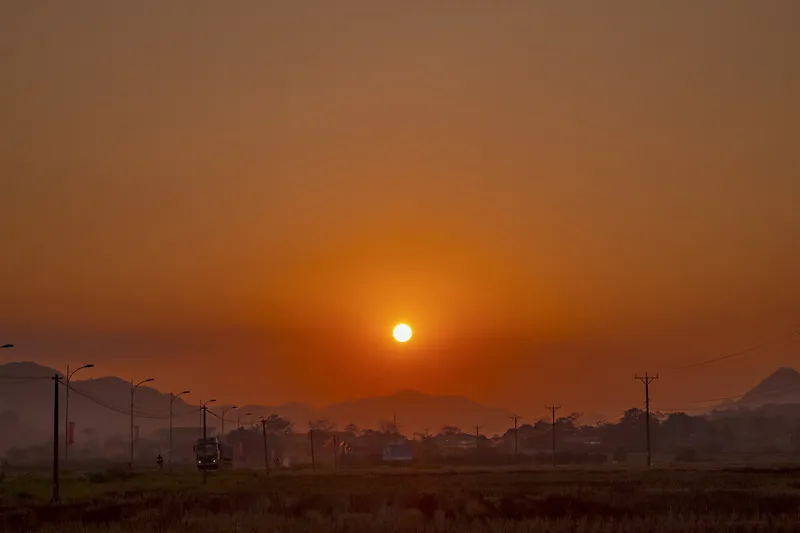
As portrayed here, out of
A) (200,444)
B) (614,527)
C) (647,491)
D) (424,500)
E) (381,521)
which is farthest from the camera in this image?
(200,444)

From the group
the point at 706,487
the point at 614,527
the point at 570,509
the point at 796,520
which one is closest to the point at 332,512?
the point at 570,509

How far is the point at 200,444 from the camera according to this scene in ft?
463

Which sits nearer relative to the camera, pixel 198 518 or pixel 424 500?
pixel 198 518

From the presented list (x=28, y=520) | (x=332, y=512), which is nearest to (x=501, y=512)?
(x=332, y=512)

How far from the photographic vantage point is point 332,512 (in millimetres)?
57438

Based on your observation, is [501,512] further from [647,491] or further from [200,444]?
[200,444]

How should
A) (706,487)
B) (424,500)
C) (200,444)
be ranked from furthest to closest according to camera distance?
(200,444) → (706,487) → (424,500)

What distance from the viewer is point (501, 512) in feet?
185

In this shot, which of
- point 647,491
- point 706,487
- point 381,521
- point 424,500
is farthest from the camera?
point 706,487

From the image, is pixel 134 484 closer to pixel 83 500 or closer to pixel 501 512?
pixel 83 500

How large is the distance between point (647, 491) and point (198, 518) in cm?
3328

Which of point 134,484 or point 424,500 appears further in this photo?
point 134,484

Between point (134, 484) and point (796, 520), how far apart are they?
7343cm

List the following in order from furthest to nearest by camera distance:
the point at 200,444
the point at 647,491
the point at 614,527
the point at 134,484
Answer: the point at 200,444 → the point at 134,484 → the point at 647,491 → the point at 614,527
